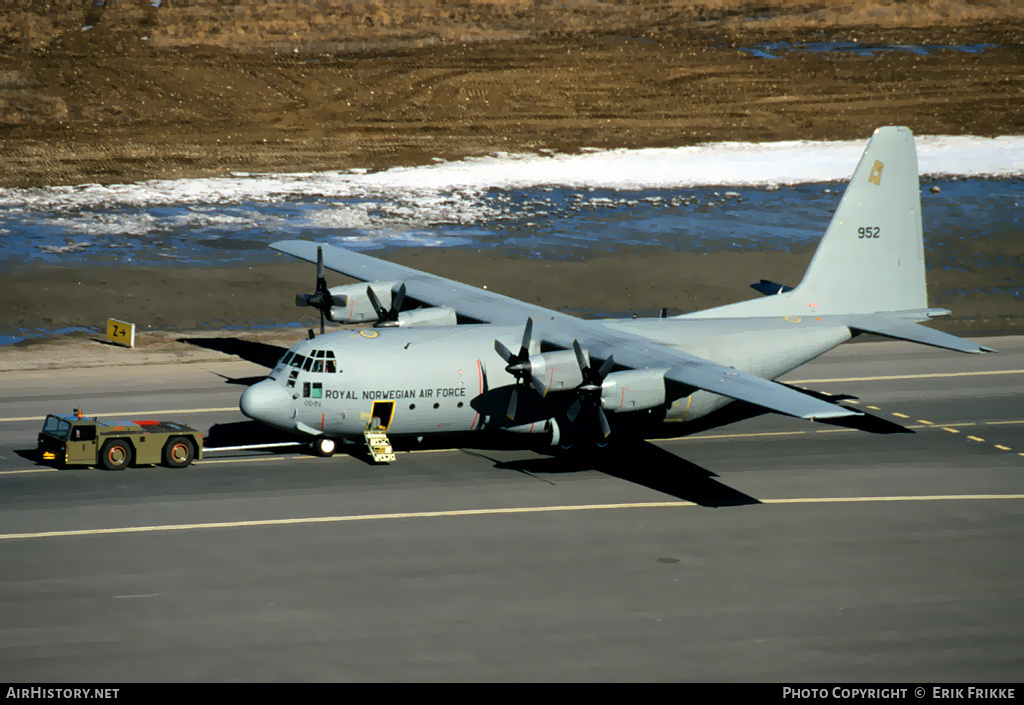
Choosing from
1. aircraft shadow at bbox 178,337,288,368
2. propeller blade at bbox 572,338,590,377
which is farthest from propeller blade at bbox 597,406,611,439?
aircraft shadow at bbox 178,337,288,368

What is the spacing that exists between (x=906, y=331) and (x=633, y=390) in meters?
11.6

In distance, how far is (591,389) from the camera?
1266 inches

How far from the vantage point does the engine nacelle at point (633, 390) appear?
3231 cm

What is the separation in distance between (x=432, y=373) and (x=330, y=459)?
4.38 m

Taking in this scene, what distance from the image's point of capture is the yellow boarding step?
3562 cm

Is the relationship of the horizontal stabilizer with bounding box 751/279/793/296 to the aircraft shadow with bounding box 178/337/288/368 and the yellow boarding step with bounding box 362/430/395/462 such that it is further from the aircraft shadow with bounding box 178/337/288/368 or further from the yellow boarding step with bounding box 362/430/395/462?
the aircraft shadow with bounding box 178/337/288/368

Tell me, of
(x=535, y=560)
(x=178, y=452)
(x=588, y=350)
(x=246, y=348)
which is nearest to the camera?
(x=535, y=560)

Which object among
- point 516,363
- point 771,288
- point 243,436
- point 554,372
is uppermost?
point 771,288

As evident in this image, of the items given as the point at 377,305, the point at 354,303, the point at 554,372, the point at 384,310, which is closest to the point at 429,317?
the point at 377,305

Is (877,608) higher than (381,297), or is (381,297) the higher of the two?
(381,297)

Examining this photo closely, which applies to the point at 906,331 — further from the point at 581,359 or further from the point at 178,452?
the point at 178,452

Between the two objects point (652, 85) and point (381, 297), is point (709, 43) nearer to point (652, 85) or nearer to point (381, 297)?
point (652, 85)

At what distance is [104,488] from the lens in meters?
33.7
